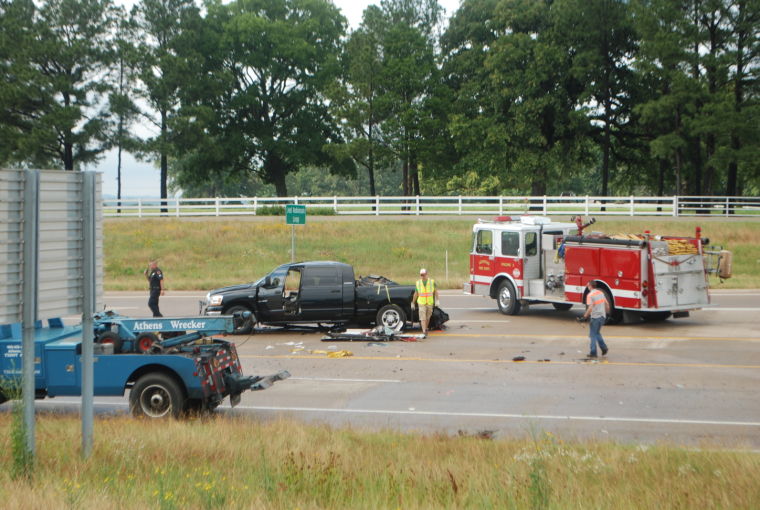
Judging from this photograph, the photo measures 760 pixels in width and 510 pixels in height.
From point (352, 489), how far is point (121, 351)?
5.54 m

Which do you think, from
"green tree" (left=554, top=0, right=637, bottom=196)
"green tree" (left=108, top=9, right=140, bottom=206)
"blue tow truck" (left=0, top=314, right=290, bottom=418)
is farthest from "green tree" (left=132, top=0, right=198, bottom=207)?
"blue tow truck" (left=0, top=314, right=290, bottom=418)

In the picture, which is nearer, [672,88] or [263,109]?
[672,88]

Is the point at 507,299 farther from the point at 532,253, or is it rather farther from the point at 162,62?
the point at 162,62

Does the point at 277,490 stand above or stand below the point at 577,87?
below

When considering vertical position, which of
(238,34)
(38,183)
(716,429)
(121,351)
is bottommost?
(716,429)

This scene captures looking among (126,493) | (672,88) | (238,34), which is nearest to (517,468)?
(126,493)

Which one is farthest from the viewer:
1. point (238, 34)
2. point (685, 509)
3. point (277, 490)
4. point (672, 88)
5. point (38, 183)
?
point (238, 34)

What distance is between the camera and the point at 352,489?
282 inches

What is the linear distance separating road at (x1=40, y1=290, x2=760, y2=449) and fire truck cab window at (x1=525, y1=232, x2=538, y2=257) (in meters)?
2.11

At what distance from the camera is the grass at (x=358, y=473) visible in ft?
21.5

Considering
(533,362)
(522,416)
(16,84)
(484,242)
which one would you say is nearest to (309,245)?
(484,242)

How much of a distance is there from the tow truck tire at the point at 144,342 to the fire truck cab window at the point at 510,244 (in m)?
13.3

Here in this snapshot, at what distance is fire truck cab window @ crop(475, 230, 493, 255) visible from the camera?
78.4ft

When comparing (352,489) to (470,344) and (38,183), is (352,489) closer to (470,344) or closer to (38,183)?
(38,183)
